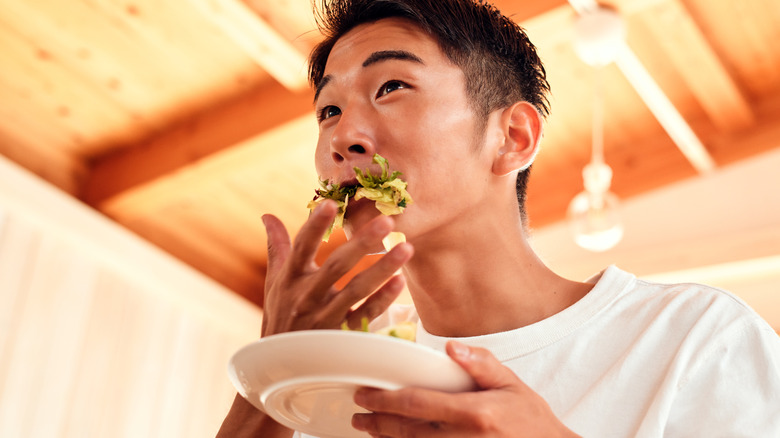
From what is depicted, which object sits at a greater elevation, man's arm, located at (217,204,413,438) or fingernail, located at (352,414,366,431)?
man's arm, located at (217,204,413,438)

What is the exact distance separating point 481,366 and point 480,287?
599 mm

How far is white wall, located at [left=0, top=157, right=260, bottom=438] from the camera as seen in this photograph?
497 centimetres

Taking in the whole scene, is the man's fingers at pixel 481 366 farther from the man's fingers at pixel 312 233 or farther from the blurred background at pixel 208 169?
the blurred background at pixel 208 169

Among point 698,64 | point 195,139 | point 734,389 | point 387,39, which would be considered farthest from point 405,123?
point 698,64

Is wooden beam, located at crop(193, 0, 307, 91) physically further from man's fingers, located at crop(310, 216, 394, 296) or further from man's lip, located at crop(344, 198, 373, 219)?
man's fingers, located at crop(310, 216, 394, 296)

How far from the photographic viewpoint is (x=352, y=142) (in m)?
1.50

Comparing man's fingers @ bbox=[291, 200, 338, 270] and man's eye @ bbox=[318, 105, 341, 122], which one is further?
man's eye @ bbox=[318, 105, 341, 122]

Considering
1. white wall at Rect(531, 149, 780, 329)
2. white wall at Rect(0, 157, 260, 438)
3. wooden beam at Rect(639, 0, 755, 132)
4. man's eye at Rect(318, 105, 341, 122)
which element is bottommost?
man's eye at Rect(318, 105, 341, 122)

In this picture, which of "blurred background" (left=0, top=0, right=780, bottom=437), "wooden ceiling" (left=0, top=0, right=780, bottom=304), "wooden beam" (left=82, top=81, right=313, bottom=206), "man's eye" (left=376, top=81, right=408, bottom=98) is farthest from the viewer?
"wooden beam" (left=82, top=81, right=313, bottom=206)

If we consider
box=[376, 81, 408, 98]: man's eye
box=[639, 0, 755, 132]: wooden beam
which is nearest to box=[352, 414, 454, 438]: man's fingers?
box=[376, 81, 408, 98]: man's eye

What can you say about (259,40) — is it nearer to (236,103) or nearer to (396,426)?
(236,103)

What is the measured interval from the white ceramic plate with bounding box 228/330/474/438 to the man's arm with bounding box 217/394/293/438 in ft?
0.81

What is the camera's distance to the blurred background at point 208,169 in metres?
4.62

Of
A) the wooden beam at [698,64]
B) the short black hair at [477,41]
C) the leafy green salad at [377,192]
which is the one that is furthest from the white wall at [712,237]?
the leafy green salad at [377,192]
